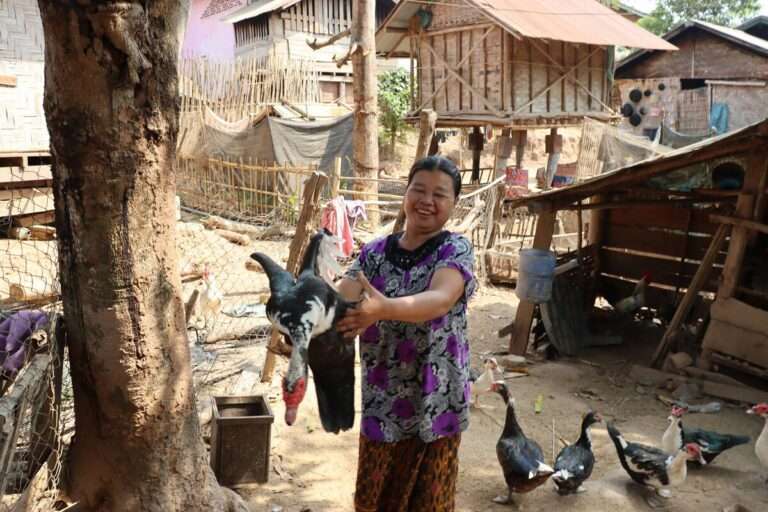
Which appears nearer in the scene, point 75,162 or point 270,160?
point 75,162

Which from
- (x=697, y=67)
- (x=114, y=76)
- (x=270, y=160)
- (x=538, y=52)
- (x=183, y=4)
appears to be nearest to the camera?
(x=114, y=76)

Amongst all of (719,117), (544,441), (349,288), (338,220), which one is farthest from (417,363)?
(719,117)

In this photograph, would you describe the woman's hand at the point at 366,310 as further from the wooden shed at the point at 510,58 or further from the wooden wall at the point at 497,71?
the wooden wall at the point at 497,71

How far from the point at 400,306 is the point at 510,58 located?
1408 centimetres

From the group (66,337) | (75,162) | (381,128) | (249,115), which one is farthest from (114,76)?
(381,128)

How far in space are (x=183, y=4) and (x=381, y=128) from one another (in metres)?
21.9

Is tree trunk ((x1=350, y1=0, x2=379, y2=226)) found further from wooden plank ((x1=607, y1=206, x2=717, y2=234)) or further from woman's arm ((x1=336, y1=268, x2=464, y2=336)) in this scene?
woman's arm ((x1=336, y1=268, x2=464, y2=336))

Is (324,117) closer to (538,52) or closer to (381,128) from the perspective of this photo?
(538,52)

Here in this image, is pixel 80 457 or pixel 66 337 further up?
pixel 66 337

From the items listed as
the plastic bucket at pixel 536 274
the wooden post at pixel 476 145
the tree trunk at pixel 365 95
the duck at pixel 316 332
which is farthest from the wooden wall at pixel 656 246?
the wooden post at pixel 476 145

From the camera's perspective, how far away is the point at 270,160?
14219 millimetres

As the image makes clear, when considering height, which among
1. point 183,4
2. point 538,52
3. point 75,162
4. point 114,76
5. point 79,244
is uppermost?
point 538,52

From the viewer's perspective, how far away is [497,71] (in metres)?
15.1

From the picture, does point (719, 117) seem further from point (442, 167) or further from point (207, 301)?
point (442, 167)
